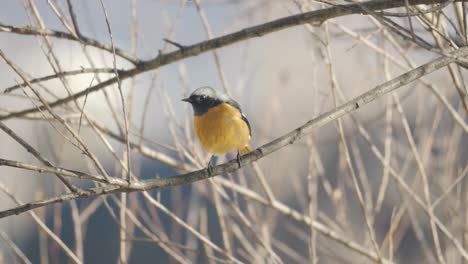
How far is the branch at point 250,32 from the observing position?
8.38 feet

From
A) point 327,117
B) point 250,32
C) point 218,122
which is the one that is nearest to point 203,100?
point 218,122

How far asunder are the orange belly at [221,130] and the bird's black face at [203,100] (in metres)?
0.08

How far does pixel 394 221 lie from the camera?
324cm

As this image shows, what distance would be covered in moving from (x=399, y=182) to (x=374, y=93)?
A: 2.76ft

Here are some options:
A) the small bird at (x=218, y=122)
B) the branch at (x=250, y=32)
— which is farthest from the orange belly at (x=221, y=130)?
the branch at (x=250, y=32)

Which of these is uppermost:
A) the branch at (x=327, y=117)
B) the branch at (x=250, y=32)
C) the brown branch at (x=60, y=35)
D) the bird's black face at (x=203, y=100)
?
the bird's black face at (x=203, y=100)

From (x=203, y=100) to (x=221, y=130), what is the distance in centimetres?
40

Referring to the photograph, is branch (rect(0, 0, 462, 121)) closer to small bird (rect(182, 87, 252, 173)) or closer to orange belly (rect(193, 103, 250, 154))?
small bird (rect(182, 87, 252, 173))

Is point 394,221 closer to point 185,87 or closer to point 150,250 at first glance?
point 185,87

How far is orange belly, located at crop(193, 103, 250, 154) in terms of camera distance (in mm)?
3920

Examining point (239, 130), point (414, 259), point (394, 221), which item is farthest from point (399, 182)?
point (414, 259)

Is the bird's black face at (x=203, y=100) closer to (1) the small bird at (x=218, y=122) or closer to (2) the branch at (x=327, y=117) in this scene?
(1) the small bird at (x=218, y=122)

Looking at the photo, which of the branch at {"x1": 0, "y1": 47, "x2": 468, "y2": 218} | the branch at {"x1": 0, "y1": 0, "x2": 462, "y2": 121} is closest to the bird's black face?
the branch at {"x1": 0, "y1": 0, "x2": 462, "y2": 121}

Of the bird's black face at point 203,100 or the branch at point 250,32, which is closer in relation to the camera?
the branch at point 250,32
